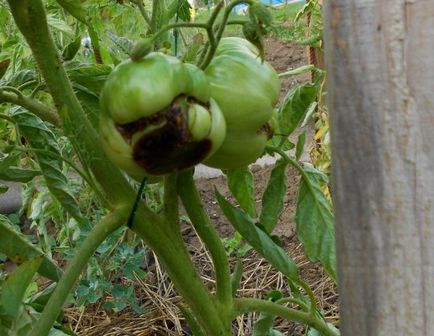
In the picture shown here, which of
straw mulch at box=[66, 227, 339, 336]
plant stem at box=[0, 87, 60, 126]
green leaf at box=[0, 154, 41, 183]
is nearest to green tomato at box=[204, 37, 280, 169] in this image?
plant stem at box=[0, 87, 60, 126]

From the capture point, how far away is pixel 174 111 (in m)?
0.65

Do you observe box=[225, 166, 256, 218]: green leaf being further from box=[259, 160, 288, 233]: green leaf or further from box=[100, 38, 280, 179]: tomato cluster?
box=[100, 38, 280, 179]: tomato cluster

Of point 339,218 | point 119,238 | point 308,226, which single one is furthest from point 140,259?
point 339,218

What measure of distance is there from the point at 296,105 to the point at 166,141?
44 cm

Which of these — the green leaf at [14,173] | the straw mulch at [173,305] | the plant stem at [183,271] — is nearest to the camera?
the plant stem at [183,271]

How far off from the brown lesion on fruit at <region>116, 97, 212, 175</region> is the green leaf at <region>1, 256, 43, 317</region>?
0.74 feet

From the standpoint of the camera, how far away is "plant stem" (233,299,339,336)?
0.95 meters

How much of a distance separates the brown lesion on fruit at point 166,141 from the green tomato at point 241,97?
69mm

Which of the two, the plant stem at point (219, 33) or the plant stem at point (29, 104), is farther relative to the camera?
the plant stem at point (29, 104)

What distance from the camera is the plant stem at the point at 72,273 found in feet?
2.60

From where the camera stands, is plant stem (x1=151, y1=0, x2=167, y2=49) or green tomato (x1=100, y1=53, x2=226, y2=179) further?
plant stem (x1=151, y1=0, x2=167, y2=49)

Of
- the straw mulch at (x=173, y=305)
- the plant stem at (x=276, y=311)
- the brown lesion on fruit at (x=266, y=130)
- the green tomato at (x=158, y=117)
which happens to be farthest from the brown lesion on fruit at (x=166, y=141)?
the straw mulch at (x=173, y=305)

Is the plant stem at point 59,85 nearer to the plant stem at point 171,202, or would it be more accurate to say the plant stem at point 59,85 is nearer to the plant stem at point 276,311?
the plant stem at point 171,202

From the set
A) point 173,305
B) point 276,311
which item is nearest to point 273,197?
point 276,311
